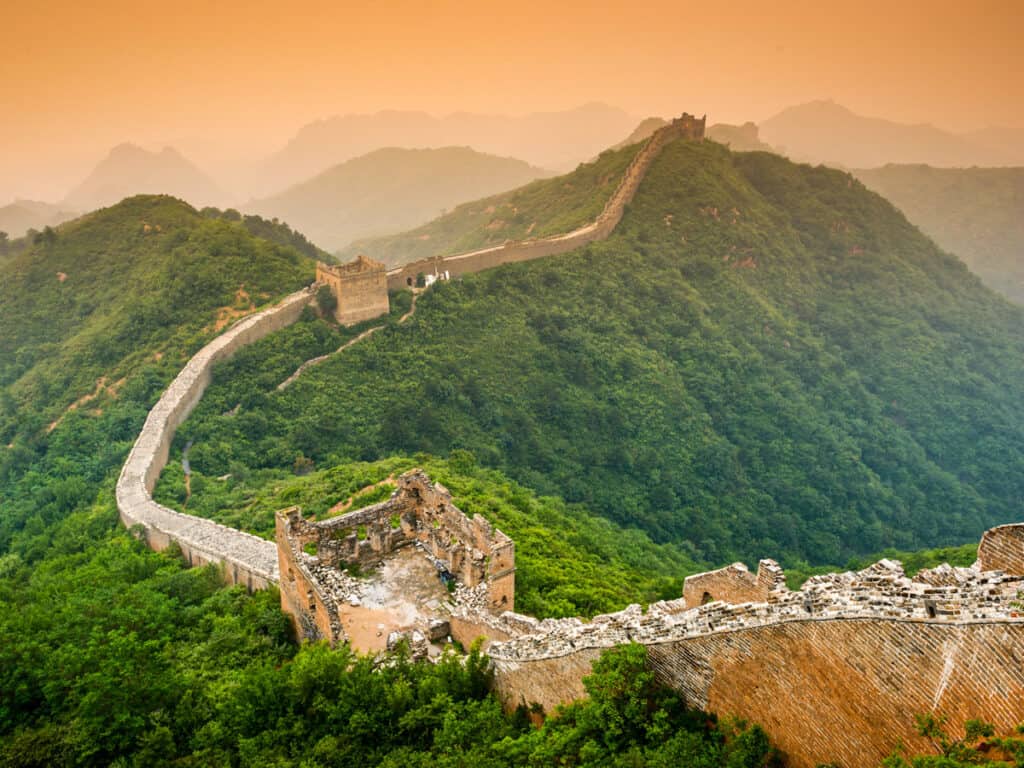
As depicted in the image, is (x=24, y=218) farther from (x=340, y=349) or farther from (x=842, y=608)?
(x=842, y=608)

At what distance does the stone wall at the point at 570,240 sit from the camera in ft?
151

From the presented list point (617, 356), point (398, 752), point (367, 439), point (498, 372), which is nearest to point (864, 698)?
point (398, 752)

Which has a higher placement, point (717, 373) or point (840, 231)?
point (840, 231)

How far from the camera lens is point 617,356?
44.2 m

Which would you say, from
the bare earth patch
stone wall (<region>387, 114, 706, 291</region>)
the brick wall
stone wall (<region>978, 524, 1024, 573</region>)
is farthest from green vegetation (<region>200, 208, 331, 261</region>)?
stone wall (<region>978, 524, 1024, 573</region>)

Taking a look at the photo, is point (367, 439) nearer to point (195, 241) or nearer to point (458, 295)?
point (458, 295)

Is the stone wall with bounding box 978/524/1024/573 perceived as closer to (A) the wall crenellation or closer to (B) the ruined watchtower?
(A) the wall crenellation

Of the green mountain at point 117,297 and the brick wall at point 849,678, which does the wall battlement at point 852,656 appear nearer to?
the brick wall at point 849,678

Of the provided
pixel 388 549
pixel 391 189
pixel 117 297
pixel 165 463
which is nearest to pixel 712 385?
pixel 388 549

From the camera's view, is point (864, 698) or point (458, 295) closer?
point (864, 698)

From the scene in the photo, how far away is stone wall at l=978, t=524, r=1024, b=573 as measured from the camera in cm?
920

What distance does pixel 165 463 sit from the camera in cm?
2906

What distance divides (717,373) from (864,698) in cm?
3939

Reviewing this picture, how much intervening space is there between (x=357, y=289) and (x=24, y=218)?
5408 inches
